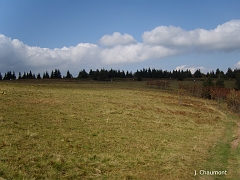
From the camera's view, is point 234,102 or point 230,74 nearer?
point 234,102

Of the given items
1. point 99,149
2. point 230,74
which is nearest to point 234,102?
point 99,149

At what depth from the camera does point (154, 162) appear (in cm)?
1468

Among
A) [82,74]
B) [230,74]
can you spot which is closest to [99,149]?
[82,74]

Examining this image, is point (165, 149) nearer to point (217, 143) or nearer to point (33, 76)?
point (217, 143)

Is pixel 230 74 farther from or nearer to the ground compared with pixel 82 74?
nearer to the ground

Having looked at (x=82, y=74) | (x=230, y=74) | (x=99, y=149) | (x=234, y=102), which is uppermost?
(x=82, y=74)

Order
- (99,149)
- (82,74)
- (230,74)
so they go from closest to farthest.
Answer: (99,149), (82,74), (230,74)

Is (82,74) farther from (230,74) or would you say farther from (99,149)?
(99,149)

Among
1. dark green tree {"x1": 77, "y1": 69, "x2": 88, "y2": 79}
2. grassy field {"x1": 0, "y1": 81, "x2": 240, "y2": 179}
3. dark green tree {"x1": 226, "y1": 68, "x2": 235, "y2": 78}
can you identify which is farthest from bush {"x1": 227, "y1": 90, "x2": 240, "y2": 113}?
dark green tree {"x1": 226, "y1": 68, "x2": 235, "y2": 78}

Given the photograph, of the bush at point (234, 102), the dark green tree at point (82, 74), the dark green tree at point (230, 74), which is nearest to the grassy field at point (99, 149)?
the bush at point (234, 102)

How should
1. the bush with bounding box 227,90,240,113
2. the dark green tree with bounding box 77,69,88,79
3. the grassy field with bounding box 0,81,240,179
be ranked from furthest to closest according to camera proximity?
the dark green tree with bounding box 77,69,88,79 < the bush with bounding box 227,90,240,113 < the grassy field with bounding box 0,81,240,179

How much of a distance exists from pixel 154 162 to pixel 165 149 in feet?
11.8

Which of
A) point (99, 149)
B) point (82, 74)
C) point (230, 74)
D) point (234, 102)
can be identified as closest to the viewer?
point (99, 149)

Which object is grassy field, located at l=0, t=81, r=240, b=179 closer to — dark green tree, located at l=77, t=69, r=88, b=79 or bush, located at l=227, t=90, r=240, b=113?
bush, located at l=227, t=90, r=240, b=113
